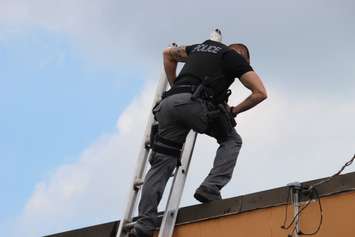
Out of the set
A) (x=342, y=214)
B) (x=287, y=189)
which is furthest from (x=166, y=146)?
(x=342, y=214)

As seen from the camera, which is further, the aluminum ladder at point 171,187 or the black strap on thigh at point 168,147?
the black strap on thigh at point 168,147

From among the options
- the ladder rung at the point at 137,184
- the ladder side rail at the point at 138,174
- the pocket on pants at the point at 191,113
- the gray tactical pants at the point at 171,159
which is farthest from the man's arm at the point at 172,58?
the ladder rung at the point at 137,184

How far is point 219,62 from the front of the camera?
6320mm

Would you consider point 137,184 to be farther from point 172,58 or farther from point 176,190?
point 172,58

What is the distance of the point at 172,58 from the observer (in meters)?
6.86

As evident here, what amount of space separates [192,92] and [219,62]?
13.2 inches

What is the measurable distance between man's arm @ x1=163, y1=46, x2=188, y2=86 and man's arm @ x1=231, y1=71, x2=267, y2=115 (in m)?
0.75

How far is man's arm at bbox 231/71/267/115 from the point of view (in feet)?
20.0

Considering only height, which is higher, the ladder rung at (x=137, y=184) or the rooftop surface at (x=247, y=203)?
the ladder rung at (x=137, y=184)

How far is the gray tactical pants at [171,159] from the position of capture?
19.6 ft

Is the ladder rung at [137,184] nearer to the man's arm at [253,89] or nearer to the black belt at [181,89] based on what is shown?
the black belt at [181,89]

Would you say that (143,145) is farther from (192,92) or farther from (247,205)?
(247,205)

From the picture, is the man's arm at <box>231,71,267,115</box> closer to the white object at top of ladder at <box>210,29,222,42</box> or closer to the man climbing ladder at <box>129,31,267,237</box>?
the man climbing ladder at <box>129,31,267,237</box>

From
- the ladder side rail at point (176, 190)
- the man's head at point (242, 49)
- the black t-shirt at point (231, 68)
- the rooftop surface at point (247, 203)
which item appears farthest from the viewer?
the man's head at point (242, 49)
